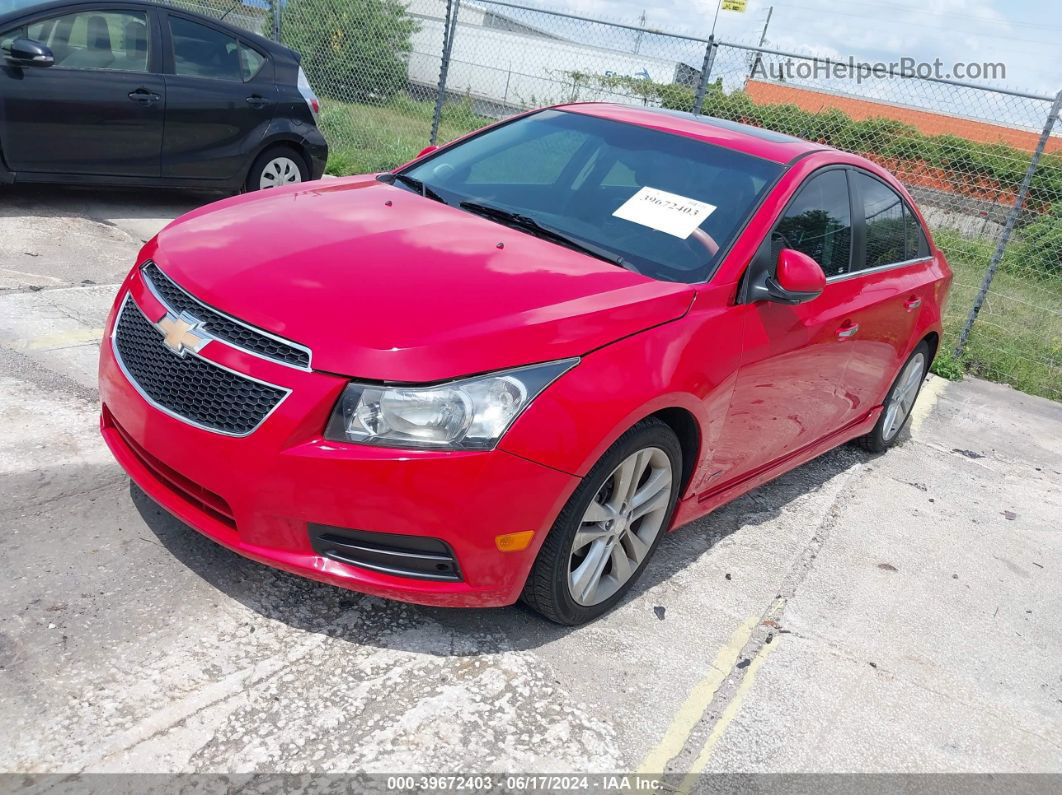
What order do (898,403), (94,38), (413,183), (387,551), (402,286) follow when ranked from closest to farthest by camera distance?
(387,551) < (402,286) < (413,183) < (898,403) < (94,38)

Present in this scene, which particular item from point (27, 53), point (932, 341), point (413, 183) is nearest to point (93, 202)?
point (27, 53)

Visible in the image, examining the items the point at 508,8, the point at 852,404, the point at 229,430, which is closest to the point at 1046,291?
the point at 508,8

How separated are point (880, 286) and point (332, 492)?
3077 mm

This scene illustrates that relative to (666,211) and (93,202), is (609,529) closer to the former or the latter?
(666,211)

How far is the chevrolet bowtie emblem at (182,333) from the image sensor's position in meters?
2.72

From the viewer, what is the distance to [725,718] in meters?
2.96

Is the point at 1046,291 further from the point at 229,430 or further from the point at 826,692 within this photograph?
the point at 229,430

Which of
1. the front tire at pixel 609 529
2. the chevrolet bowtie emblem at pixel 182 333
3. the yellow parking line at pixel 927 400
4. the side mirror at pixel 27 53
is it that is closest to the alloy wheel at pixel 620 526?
the front tire at pixel 609 529

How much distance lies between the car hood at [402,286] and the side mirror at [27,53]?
12.1 feet

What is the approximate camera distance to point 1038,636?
391cm

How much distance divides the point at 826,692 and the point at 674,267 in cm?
155

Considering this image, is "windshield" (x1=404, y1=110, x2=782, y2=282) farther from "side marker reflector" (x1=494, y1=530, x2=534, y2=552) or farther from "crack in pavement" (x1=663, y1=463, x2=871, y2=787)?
"crack in pavement" (x1=663, y1=463, x2=871, y2=787)

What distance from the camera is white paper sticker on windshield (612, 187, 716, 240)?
11.8 ft

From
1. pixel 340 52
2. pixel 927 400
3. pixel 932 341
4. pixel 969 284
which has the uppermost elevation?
pixel 340 52
